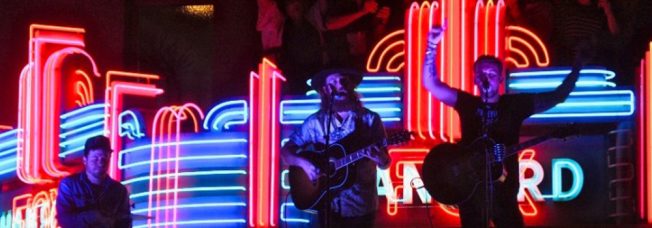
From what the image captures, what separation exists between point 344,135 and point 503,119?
100 cm

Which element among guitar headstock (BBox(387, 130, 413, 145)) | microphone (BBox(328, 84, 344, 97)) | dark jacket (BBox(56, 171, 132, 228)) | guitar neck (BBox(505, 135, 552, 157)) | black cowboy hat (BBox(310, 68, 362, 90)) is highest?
black cowboy hat (BBox(310, 68, 362, 90))

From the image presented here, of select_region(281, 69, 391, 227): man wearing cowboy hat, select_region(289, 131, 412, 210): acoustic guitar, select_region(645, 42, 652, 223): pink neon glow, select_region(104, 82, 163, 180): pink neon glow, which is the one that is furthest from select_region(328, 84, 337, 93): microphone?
select_region(104, 82, 163, 180): pink neon glow

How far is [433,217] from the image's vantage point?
11.1 metres

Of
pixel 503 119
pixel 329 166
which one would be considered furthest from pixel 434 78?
pixel 329 166

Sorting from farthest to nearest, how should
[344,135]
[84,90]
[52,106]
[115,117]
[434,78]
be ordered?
[84,90] < [52,106] < [115,117] < [434,78] < [344,135]

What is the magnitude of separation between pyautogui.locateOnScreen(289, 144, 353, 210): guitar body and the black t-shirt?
792 millimetres

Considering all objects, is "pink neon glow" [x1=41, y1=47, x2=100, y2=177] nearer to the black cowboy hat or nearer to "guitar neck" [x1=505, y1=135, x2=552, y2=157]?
the black cowboy hat

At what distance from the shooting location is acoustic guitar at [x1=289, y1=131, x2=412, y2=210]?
789cm

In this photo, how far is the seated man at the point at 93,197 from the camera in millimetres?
8820

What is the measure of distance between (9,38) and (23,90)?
1.97 m

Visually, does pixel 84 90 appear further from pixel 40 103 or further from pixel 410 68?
pixel 410 68

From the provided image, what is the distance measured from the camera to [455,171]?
8.04 meters

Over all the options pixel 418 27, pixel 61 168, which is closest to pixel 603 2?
pixel 418 27

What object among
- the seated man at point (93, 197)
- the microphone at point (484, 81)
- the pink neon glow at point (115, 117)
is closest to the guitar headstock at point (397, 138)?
the microphone at point (484, 81)
